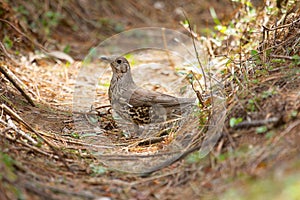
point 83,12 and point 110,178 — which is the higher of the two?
point 83,12

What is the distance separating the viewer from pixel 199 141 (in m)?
4.09

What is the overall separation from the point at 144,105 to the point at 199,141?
1.28 meters

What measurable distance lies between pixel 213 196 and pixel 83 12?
650 cm

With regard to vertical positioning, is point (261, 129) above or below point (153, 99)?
below

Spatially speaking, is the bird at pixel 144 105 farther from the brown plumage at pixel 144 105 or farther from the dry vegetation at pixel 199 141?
the dry vegetation at pixel 199 141

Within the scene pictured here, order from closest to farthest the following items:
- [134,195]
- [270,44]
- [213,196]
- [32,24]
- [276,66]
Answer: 1. [213,196]
2. [134,195]
3. [276,66]
4. [270,44]
5. [32,24]

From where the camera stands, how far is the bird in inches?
202

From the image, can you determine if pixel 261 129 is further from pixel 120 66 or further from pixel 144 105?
pixel 120 66

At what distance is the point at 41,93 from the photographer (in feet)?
19.7

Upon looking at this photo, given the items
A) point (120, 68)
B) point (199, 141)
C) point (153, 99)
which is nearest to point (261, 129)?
point (199, 141)

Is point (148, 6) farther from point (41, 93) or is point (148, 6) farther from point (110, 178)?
point (110, 178)

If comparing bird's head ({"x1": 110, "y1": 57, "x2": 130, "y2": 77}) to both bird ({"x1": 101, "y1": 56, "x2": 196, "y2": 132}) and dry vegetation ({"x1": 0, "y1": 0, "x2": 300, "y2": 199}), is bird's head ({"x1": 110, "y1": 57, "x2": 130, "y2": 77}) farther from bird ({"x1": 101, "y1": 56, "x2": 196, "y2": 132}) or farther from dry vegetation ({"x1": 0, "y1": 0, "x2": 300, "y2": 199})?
dry vegetation ({"x1": 0, "y1": 0, "x2": 300, "y2": 199})

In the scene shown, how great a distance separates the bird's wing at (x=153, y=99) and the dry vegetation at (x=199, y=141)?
370 millimetres

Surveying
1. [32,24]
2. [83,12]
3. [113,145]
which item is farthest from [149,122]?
[83,12]
